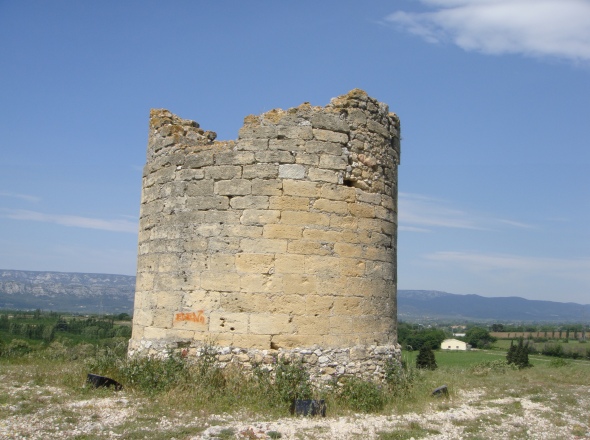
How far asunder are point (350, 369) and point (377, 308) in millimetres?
1013

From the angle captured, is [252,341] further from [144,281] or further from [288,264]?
[144,281]

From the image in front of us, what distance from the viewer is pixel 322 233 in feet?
25.0

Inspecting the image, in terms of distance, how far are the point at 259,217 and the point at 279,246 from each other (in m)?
0.49

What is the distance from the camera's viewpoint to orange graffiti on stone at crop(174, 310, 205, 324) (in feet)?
24.8

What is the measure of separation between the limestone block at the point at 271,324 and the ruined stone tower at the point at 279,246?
0.01m

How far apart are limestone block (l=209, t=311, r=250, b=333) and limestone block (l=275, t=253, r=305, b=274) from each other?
774mm

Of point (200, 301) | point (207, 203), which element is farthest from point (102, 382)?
point (207, 203)

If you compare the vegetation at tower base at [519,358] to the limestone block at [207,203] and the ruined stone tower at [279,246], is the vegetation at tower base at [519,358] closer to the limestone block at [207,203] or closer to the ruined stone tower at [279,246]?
the ruined stone tower at [279,246]

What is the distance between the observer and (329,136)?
26.1 feet

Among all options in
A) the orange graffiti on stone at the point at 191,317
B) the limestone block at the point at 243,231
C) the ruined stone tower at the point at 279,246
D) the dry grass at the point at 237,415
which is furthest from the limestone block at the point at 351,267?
the orange graffiti on stone at the point at 191,317

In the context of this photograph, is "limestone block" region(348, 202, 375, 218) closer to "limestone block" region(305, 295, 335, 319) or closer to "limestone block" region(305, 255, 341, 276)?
"limestone block" region(305, 255, 341, 276)

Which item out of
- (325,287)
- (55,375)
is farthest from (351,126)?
(55,375)

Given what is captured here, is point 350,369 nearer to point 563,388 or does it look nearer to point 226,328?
point 226,328

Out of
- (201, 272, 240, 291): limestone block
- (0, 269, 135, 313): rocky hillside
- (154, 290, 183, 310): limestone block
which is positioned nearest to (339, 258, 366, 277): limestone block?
(201, 272, 240, 291): limestone block
